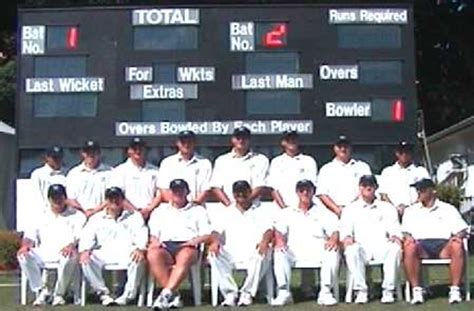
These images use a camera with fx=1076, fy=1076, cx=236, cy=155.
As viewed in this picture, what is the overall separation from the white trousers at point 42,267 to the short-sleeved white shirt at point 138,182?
3.33 ft

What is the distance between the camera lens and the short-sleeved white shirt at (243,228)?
11125 mm

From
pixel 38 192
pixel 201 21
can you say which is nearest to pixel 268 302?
pixel 38 192

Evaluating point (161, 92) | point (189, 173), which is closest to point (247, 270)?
point (189, 173)

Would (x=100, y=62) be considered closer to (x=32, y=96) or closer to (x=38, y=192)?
(x=32, y=96)

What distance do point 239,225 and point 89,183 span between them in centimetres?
180

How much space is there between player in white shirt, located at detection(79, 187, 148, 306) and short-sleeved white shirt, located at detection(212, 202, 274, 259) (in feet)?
2.75

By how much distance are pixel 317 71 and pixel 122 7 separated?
2.65 meters

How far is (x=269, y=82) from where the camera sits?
536 inches

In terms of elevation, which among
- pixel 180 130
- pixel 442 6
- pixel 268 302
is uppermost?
pixel 442 6

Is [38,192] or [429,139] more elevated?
[429,139]

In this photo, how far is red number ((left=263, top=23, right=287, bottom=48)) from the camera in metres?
13.8

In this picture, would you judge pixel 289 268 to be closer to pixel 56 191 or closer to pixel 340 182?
pixel 340 182

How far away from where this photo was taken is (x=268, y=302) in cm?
1108

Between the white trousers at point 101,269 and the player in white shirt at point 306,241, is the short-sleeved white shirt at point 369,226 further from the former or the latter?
the white trousers at point 101,269
